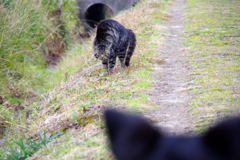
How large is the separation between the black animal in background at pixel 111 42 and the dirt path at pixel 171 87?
909mm

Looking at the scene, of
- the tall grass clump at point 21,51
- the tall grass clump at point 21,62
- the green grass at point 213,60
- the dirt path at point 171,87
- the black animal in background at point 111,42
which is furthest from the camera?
the tall grass clump at point 21,51

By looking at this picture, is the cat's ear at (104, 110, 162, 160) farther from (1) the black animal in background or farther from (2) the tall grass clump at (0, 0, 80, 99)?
(2) the tall grass clump at (0, 0, 80, 99)

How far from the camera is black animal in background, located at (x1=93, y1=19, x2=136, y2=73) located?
7738 mm

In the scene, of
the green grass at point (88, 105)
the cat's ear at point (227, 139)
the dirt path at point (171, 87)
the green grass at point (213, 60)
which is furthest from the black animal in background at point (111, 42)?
the cat's ear at point (227, 139)

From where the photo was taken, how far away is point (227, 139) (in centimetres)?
141

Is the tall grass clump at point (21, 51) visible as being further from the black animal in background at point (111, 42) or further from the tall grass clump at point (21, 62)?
the black animal in background at point (111, 42)

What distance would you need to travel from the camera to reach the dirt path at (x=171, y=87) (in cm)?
498

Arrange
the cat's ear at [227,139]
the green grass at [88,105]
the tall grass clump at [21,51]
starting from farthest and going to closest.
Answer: the tall grass clump at [21,51], the green grass at [88,105], the cat's ear at [227,139]

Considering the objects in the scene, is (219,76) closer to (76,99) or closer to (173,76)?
(173,76)

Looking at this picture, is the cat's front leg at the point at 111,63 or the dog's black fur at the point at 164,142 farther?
the cat's front leg at the point at 111,63

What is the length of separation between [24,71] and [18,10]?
1983 millimetres

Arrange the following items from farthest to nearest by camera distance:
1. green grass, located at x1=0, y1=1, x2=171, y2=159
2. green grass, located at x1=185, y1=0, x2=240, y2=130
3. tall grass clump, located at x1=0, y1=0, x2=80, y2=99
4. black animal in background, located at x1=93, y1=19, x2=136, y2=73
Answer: tall grass clump, located at x1=0, y1=0, x2=80, y2=99
black animal in background, located at x1=93, y1=19, x2=136, y2=73
green grass, located at x1=185, y1=0, x2=240, y2=130
green grass, located at x1=0, y1=1, x2=171, y2=159

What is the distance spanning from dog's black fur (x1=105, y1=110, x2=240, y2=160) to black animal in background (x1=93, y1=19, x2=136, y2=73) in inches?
242

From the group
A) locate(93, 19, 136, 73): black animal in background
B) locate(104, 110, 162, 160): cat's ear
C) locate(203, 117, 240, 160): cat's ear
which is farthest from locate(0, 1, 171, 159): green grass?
locate(203, 117, 240, 160): cat's ear
